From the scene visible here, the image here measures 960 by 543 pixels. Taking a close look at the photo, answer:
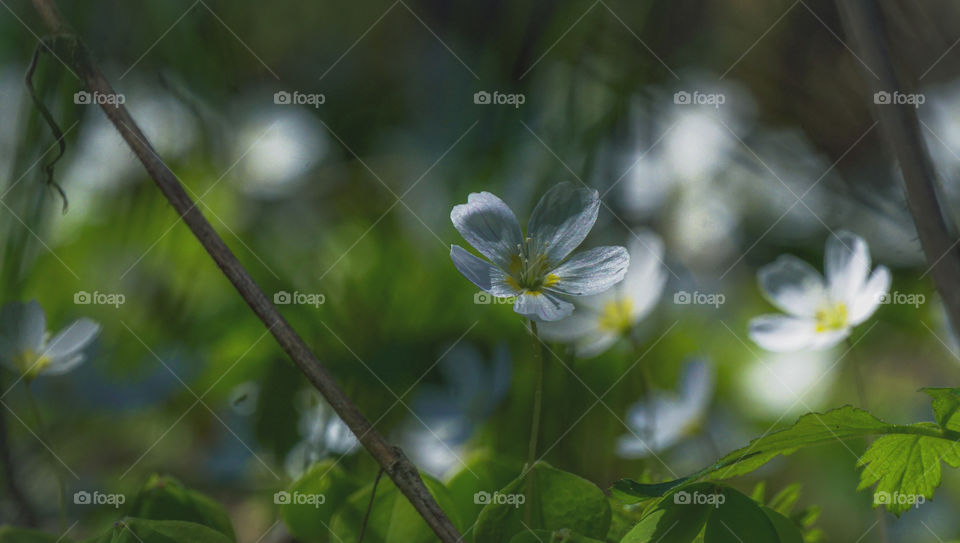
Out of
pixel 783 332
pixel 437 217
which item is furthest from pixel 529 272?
pixel 437 217

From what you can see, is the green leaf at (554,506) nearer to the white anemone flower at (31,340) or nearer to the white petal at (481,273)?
the white petal at (481,273)

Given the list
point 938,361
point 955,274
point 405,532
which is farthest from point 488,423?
point 938,361

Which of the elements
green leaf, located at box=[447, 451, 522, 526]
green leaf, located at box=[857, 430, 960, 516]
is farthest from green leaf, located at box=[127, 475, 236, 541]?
green leaf, located at box=[857, 430, 960, 516]

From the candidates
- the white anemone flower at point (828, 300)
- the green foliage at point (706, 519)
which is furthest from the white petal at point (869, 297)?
the green foliage at point (706, 519)

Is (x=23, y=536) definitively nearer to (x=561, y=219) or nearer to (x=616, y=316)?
(x=561, y=219)

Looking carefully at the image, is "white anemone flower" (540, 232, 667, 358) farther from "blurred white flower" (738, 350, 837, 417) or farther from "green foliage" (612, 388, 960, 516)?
"blurred white flower" (738, 350, 837, 417)
